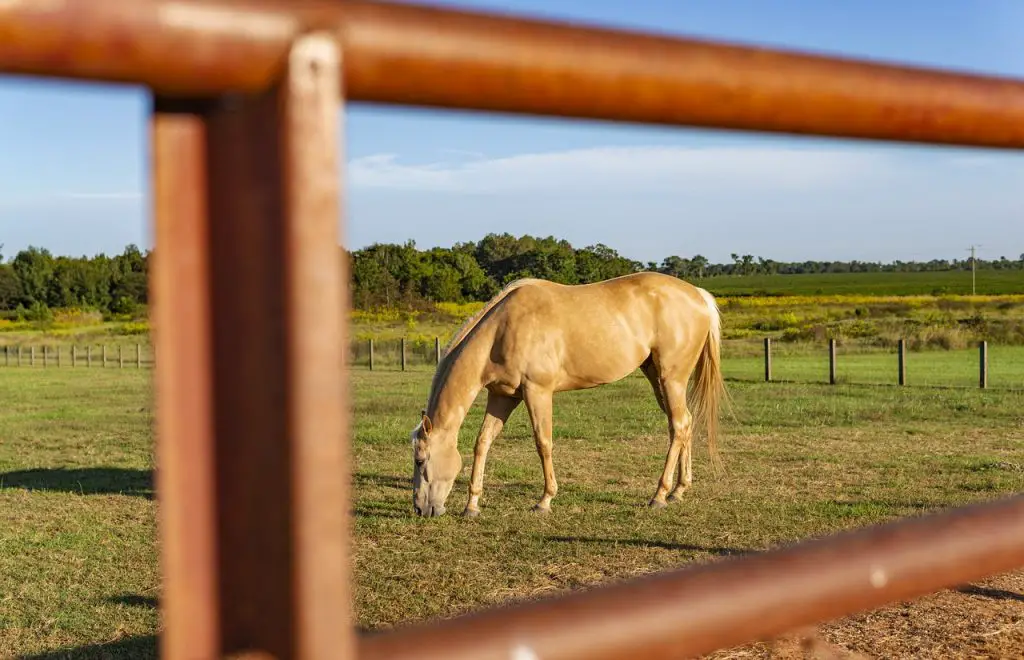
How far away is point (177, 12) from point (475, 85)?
5.5 inches

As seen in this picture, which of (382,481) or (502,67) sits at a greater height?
(502,67)

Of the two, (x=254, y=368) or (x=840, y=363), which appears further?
(x=840, y=363)

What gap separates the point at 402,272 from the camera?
120ft

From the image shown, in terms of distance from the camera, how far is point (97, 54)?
0.38 meters

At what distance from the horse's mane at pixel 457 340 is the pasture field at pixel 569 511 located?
88 centimetres

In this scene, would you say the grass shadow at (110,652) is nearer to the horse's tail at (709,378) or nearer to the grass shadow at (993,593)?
the grass shadow at (993,593)

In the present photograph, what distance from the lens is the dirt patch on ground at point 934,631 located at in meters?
3.37

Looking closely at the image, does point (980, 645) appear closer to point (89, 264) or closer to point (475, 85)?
point (475, 85)

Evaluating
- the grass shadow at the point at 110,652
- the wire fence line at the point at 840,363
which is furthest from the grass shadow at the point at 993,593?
the wire fence line at the point at 840,363

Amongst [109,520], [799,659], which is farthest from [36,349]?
[799,659]

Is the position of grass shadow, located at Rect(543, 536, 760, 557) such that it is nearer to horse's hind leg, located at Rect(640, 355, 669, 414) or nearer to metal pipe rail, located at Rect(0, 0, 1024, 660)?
horse's hind leg, located at Rect(640, 355, 669, 414)

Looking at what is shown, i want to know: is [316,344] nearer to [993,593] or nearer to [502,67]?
[502,67]

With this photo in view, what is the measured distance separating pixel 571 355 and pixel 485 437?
3.01 feet

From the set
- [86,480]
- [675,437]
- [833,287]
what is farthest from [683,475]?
[833,287]
